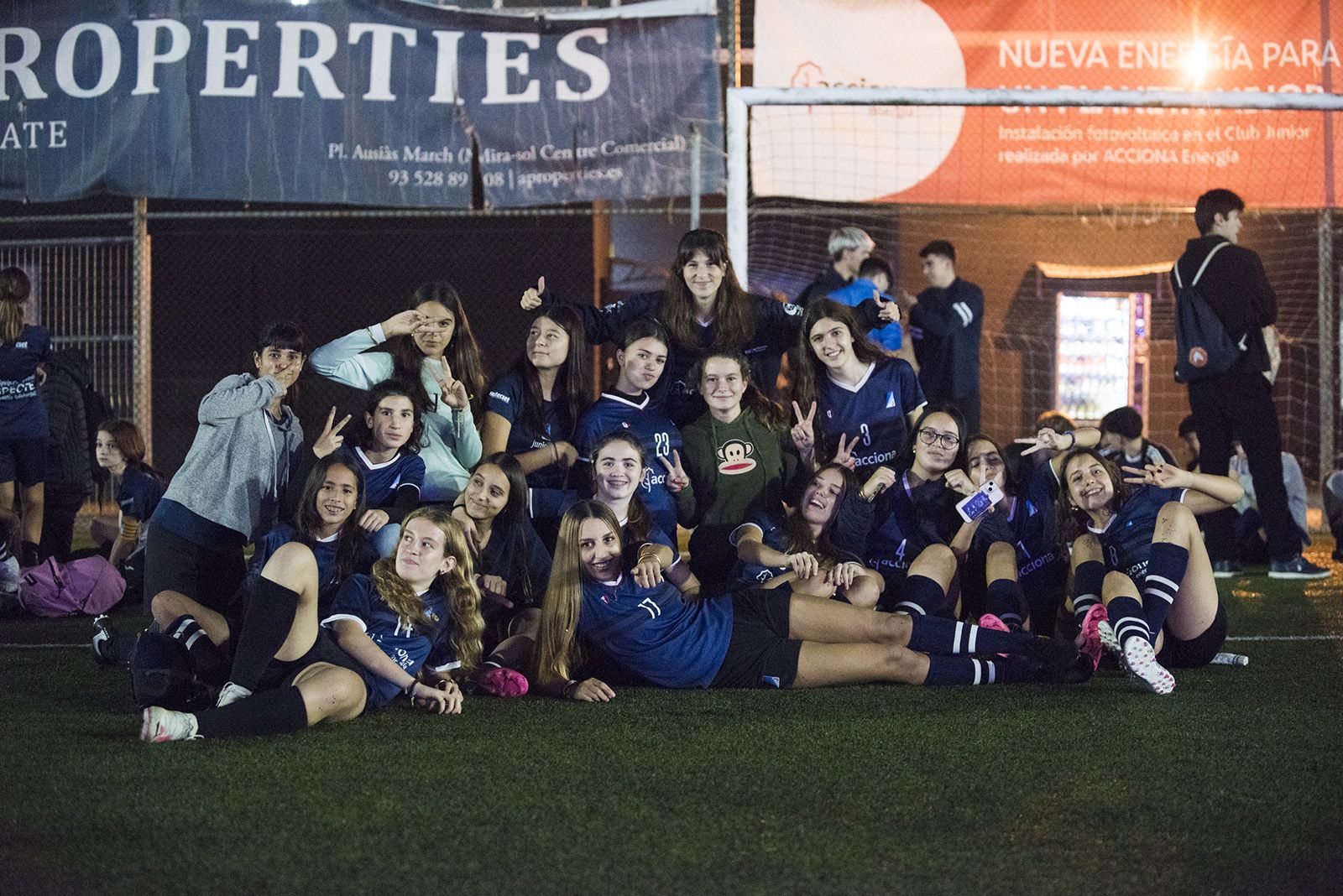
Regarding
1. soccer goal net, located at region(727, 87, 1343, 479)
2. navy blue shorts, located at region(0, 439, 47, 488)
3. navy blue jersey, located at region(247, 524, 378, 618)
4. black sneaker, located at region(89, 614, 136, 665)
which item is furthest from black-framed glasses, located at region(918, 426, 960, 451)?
navy blue shorts, located at region(0, 439, 47, 488)

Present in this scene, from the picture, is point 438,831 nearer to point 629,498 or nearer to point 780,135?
point 629,498

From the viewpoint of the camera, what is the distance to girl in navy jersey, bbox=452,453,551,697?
15.8ft

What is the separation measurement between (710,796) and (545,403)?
2.74 meters

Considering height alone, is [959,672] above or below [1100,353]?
Result: below

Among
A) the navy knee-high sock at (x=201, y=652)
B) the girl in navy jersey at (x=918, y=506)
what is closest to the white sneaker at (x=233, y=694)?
the navy knee-high sock at (x=201, y=652)

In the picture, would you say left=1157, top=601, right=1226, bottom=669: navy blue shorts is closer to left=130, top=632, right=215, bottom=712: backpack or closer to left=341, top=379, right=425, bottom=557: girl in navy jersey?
left=341, top=379, right=425, bottom=557: girl in navy jersey

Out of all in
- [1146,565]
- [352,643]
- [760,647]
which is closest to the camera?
[352,643]

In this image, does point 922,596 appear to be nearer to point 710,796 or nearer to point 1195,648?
point 1195,648

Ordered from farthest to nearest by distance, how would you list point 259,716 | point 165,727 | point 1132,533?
point 1132,533 → point 259,716 → point 165,727

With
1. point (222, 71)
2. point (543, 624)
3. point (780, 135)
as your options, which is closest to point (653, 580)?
point (543, 624)

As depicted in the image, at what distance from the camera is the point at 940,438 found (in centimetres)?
541

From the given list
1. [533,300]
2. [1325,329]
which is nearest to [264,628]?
[533,300]

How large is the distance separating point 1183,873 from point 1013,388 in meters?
12.5

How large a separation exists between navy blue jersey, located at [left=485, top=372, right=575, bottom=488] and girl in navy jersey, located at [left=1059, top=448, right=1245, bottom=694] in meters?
2.01
